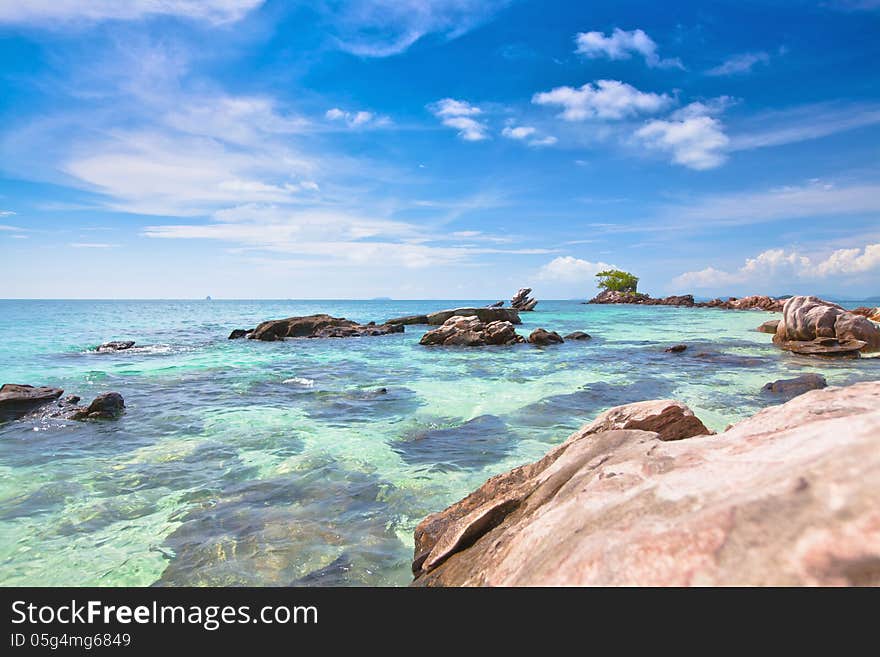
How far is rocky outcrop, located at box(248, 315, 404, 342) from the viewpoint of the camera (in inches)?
1415

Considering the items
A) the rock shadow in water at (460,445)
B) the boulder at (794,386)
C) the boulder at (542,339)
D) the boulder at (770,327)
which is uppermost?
the boulder at (770,327)

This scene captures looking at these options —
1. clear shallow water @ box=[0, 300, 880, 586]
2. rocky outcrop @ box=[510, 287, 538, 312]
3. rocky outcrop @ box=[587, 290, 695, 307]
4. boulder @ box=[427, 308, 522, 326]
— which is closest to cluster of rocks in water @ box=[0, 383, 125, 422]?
clear shallow water @ box=[0, 300, 880, 586]

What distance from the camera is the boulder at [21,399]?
11624 mm

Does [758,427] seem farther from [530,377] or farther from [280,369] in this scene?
[280,369]

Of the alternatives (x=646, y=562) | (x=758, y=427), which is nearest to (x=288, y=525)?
(x=646, y=562)

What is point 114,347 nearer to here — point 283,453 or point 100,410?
point 100,410

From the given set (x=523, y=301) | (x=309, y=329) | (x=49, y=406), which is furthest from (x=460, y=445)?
(x=523, y=301)

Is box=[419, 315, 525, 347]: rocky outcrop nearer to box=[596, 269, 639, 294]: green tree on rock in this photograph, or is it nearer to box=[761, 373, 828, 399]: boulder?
box=[761, 373, 828, 399]: boulder

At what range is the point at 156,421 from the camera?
11.3m

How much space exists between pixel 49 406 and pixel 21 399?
62 centimetres

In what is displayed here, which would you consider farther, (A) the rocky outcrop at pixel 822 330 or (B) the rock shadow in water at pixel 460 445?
(A) the rocky outcrop at pixel 822 330

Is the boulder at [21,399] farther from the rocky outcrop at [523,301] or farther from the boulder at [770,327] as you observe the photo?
the rocky outcrop at [523,301]

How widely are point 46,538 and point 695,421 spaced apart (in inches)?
344

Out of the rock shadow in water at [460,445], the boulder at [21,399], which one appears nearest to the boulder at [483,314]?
the rock shadow in water at [460,445]
